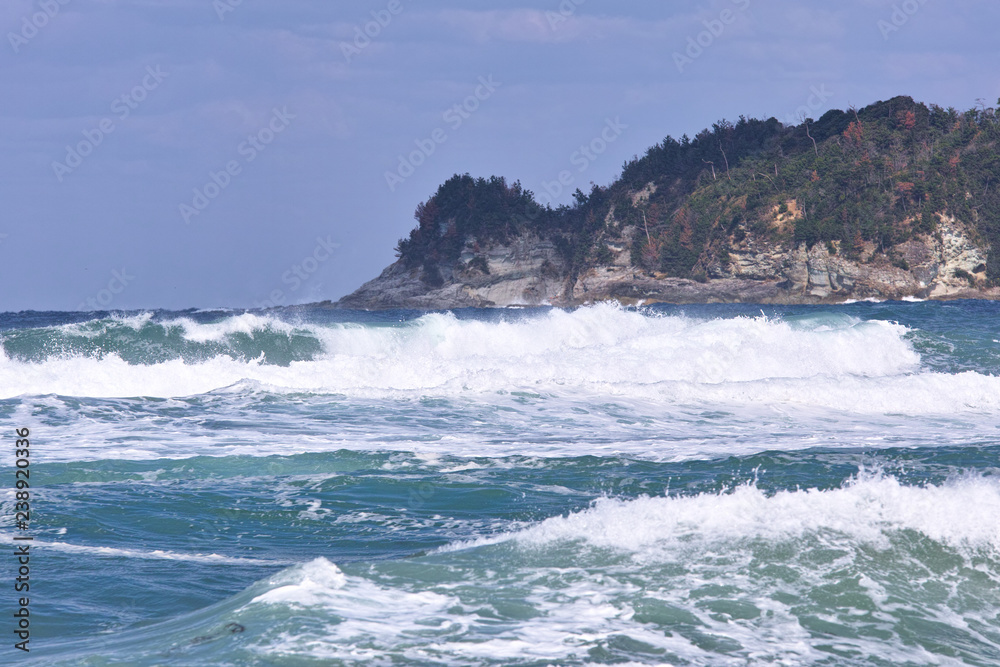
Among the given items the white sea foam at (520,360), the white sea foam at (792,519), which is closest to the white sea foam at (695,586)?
the white sea foam at (792,519)

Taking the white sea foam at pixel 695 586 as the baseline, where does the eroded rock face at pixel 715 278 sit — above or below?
above

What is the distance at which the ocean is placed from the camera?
16.7ft

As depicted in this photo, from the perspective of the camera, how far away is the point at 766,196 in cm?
6400

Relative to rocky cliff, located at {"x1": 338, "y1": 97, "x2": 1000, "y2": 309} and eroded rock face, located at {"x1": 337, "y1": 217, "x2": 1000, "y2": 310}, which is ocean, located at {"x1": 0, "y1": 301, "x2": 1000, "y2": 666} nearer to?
eroded rock face, located at {"x1": 337, "y1": 217, "x2": 1000, "y2": 310}

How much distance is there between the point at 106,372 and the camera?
56.6 ft

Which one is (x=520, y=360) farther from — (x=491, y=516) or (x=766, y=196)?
(x=766, y=196)

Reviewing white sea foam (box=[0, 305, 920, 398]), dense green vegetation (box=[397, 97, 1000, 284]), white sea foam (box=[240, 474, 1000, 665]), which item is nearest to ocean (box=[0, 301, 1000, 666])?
white sea foam (box=[240, 474, 1000, 665])

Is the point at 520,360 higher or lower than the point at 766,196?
lower

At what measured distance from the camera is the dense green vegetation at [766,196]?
57.6 meters

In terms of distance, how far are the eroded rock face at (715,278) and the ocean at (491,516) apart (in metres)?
41.6

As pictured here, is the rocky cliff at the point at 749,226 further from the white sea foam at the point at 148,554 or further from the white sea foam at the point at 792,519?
the white sea foam at the point at 148,554

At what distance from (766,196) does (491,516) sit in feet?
197

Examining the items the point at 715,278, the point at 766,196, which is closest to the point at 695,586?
the point at 715,278

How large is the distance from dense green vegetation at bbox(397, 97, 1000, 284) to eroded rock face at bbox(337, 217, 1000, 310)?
32.7 inches
